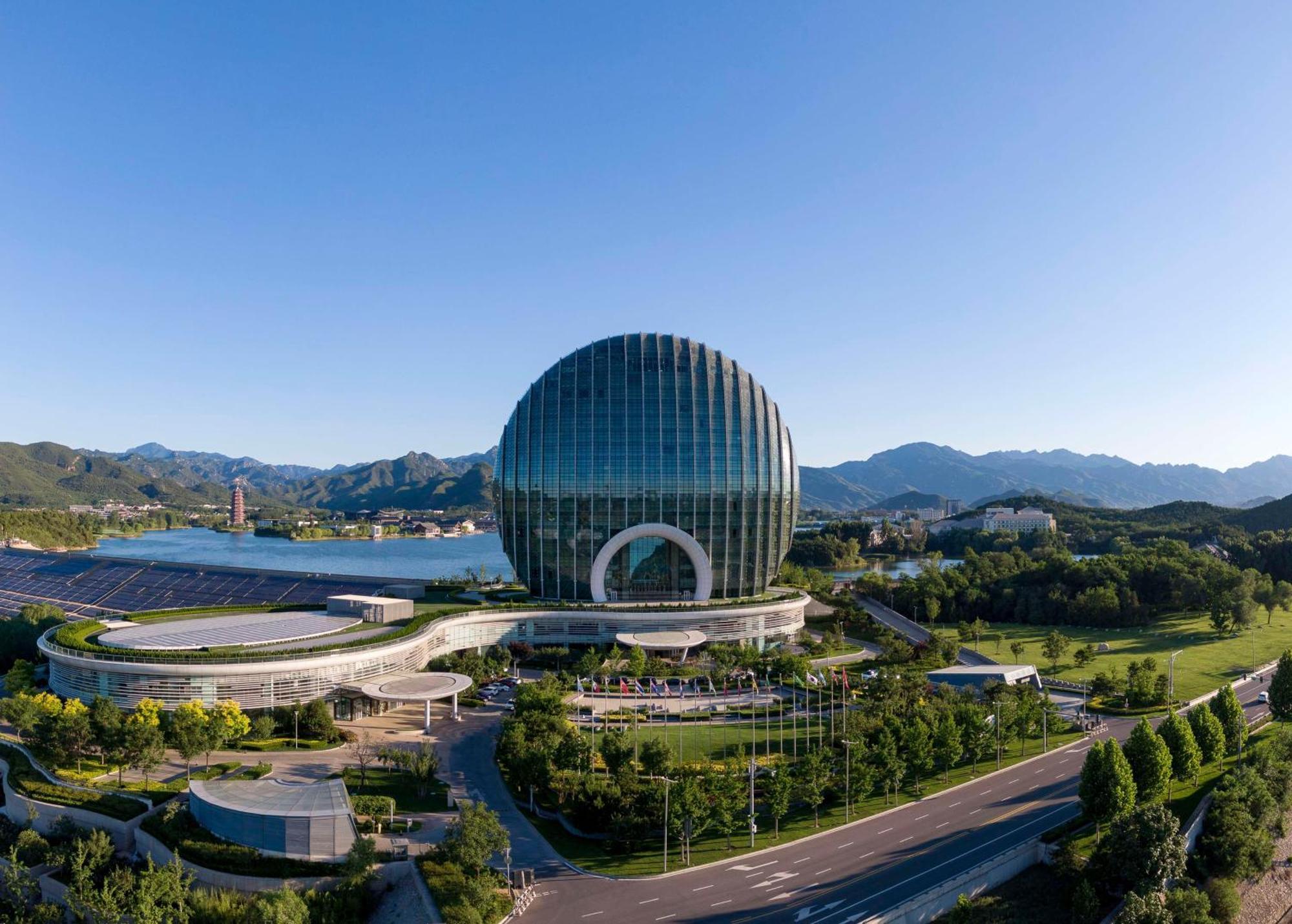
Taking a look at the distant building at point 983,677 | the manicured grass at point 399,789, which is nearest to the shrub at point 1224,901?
the distant building at point 983,677

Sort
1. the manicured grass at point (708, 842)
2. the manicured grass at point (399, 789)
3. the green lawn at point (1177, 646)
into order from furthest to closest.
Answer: the green lawn at point (1177, 646) < the manicured grass at point (399, 789) < the manicured grass at point (708, 842)

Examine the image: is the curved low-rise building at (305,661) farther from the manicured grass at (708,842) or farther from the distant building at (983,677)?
the distant building at (983,677)

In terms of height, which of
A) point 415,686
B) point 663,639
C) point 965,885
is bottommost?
point 965,885

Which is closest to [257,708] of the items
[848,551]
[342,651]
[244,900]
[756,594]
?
[342,651]

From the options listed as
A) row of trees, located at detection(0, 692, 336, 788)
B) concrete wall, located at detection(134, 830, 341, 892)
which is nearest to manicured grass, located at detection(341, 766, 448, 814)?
concrete wall, located at detection(134, 830, 341, 892)

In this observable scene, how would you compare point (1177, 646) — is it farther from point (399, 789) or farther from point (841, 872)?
point (399, 789)

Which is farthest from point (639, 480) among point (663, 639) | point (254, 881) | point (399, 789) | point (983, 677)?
point (254, 881)

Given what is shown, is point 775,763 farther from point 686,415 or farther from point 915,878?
point 686,415
